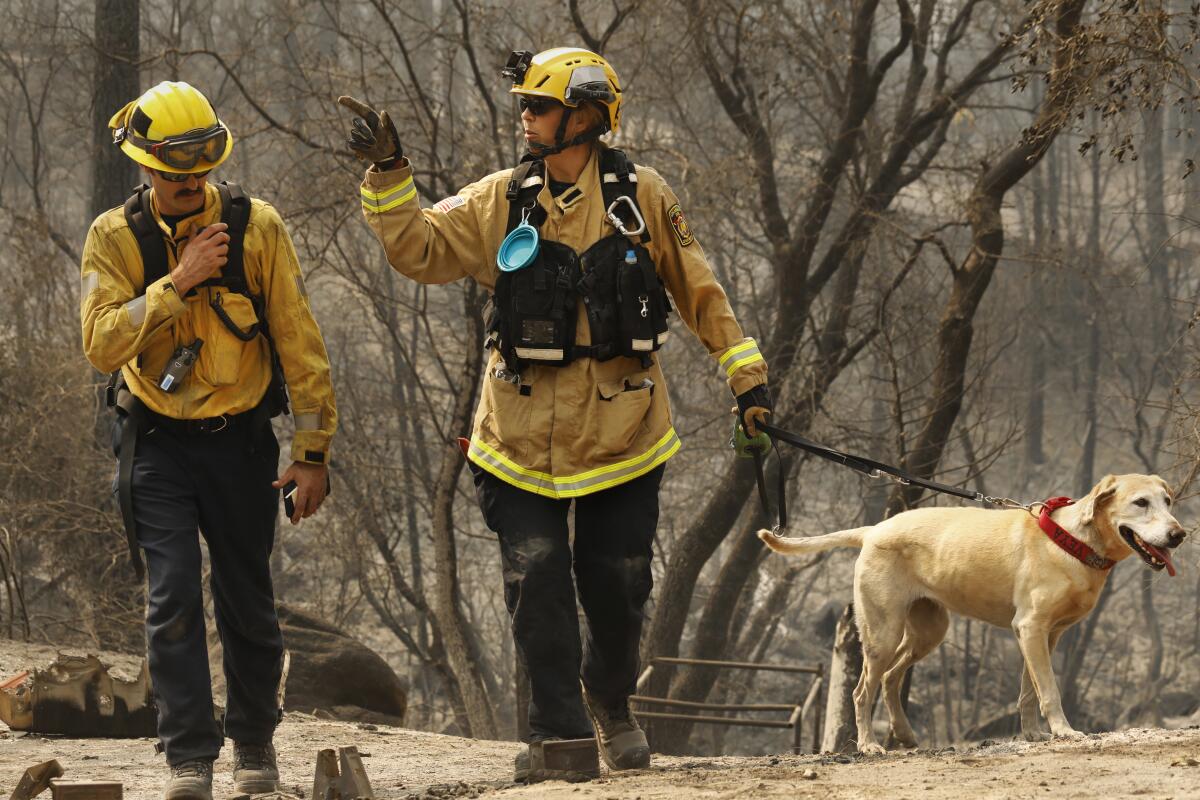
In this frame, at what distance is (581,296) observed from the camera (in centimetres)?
509

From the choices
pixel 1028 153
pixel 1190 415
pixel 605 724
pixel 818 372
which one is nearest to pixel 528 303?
pixel 605 724

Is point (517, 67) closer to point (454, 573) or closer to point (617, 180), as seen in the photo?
point (617, 180)

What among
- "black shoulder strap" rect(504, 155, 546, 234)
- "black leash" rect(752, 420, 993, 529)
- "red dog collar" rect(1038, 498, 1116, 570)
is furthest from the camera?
"red dog collar" rect(1038, 498, 1116, 570)

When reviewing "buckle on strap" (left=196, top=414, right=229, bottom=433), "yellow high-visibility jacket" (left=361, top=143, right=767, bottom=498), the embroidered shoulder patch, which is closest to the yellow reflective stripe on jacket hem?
"yellow high-visibility jacket" (left=361, top=143, right=767, bottom=498)

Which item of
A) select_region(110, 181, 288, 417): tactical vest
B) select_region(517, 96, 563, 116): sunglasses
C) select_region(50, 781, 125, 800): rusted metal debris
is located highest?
select_region(517, 96, 563, 116): sunglasses

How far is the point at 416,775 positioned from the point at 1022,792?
2.70 metres

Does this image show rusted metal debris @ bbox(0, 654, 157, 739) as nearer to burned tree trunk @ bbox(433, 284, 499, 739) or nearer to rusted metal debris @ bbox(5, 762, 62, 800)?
rusted metal debris @ bbox(5, 762, 62, 800)

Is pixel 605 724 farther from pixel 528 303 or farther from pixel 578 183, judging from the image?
pixel 578 183

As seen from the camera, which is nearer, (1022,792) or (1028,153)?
(1022,792)

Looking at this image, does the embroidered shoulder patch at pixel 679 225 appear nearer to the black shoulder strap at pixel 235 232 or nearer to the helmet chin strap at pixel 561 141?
the helmet chin strap at pixel 561 141

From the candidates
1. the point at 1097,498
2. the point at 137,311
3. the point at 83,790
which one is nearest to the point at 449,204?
the point at 137,311

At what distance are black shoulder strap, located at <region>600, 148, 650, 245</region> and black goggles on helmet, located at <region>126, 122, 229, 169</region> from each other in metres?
1.31

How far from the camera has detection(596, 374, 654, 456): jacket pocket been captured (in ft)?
16.7

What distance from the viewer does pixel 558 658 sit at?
5.10m
